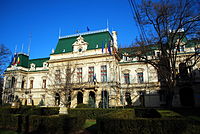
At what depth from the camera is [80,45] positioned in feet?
120

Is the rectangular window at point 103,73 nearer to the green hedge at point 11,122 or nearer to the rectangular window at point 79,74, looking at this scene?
the rectangular window at point 79,74

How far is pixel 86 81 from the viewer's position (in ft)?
111

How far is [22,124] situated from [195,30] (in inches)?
771

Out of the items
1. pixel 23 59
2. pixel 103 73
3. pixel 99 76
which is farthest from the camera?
pixel 23 59

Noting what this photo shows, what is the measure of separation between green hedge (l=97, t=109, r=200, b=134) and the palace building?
19.3 m

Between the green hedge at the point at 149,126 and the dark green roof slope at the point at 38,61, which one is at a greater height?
the dark green roof slope at the point at 38,61

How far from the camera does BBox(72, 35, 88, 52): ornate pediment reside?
36188 mm

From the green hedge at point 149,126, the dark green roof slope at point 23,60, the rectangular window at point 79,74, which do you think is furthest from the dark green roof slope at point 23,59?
the green hedge at point 149,126

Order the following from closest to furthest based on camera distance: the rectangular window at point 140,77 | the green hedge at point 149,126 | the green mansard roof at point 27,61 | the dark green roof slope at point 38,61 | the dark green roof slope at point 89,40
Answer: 1. the green hedge at point 149,126
2. the rectangular window at point 140,77
3. the dark green roof slope at point 89,40
4. the green mansard roof at point 27,61
5. the dark green roof slope at point 38,61

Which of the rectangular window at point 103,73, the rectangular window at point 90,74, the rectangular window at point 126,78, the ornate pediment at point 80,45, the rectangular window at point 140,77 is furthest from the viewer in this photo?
the ornate pediment at point 80,45

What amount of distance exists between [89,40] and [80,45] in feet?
8.66

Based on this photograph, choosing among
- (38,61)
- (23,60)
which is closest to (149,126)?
(38,61)

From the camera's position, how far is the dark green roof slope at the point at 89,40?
3581 centimetres

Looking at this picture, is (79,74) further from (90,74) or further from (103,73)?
(103,73)
